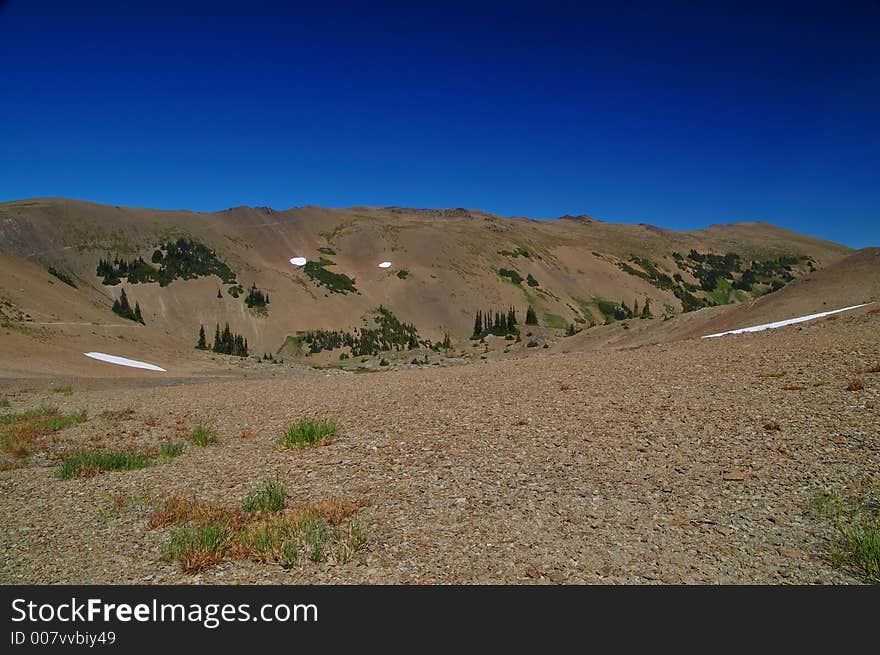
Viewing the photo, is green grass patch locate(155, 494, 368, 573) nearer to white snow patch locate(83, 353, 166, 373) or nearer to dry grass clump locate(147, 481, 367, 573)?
dry grass clump locate(147, 481, 367, 573)

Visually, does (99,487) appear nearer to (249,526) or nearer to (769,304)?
(249,526)

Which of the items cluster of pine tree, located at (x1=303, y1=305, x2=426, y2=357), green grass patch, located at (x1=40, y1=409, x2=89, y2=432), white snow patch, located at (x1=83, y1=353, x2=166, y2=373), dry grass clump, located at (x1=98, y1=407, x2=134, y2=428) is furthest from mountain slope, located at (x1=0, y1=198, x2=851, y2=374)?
green grass patch, located at (x1=40, y1=409, x2=89, y2=432)

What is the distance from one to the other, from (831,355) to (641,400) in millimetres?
5619

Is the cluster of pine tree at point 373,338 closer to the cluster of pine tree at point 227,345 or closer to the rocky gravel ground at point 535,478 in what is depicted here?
the cluster of pine tree at point 227,345

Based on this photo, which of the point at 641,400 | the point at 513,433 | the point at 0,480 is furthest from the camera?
the point at 641,400

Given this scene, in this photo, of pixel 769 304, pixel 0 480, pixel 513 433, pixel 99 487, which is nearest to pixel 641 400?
pixel 513 433

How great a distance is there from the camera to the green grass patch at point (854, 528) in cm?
522

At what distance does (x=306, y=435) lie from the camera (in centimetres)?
1146

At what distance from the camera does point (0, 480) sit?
998 centimetres

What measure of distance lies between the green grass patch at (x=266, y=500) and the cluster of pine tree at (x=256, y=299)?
326ft

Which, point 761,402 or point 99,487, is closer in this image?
point 99,487

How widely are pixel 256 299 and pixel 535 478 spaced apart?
101690 millimetres

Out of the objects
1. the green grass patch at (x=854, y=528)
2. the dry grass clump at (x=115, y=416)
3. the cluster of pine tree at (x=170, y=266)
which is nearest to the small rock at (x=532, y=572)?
the green grass patch at (x=854, y=528)

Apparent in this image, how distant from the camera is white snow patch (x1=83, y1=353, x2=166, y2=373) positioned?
37472mm
